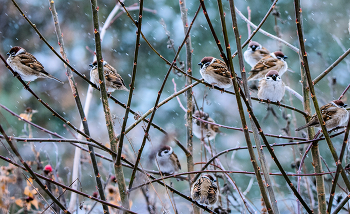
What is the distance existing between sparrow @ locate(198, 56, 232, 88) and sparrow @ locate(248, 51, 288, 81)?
517 mm

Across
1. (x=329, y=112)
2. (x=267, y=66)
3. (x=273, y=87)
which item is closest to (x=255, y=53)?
(x=267, y=66)

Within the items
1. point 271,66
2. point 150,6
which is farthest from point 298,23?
point 150,6

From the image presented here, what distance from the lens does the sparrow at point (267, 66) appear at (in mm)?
2975

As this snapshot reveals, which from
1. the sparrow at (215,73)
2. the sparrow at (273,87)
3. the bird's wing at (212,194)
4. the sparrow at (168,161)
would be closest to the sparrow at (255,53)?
the sparrow at (273,87)

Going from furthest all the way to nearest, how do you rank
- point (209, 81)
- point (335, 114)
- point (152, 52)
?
point (152, 52), point (209, 81), point (335, 114)

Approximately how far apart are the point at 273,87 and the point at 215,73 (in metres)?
0.51

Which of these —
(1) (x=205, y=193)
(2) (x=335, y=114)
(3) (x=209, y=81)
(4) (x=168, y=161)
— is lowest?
(1) (x=205, y=193)

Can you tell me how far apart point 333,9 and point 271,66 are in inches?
142

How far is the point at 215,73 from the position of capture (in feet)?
8.30

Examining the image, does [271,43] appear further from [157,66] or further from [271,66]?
[271,66]

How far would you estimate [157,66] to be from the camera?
219 inches

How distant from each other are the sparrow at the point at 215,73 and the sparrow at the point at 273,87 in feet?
1.13

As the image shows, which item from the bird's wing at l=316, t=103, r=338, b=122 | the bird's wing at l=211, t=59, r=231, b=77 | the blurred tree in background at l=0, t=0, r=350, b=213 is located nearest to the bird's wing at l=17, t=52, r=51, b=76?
the bird's wing at l=211, t=59, r=231, b=77

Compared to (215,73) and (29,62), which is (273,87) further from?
(29,62)
